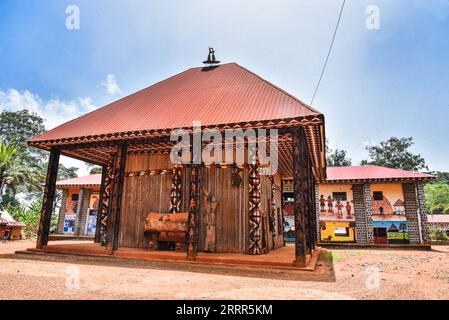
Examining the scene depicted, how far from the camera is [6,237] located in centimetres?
1806

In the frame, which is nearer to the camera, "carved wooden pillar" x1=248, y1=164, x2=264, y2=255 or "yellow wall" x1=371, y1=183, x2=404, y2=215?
"carved wooden pillar" x1=248, y1=164, x2=264, y2=255

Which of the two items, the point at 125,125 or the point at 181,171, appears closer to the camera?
the point at 125,125

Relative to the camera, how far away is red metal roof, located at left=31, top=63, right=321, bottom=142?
316 inches

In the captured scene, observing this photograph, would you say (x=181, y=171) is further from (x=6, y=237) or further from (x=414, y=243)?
(x=414, y=243)

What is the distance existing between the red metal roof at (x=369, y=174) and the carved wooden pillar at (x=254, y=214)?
12.4m

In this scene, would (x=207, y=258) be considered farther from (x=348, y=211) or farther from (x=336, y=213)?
(x=348, y=211)

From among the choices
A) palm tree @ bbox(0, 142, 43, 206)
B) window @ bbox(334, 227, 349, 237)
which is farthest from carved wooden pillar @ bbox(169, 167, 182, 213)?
palm tree @ bbox(0, 142, 43, 206)

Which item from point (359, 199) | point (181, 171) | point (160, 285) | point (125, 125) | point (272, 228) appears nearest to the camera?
point (160, 285)

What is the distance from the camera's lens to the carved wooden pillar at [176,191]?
35.0ft

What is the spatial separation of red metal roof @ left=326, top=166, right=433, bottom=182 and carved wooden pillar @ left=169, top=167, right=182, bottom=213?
Answer: 43.8 ft

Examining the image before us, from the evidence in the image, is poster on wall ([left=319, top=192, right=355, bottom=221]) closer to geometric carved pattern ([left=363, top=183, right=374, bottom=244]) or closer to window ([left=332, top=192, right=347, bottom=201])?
window ([left=332, top=192, right=347, bottom=201])

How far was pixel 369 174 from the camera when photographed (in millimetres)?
21438
